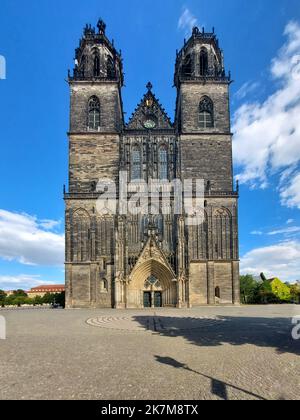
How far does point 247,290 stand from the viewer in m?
49.0

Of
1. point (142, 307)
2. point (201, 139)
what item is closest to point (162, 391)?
point (142, 307)

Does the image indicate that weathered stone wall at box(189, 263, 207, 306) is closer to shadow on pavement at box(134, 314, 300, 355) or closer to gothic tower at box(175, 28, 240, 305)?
gothic tower at box(175, 28, 240, 305)

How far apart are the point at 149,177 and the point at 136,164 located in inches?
75.7

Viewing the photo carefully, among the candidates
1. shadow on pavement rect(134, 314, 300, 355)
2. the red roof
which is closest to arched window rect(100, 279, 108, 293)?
shadow on pavement rect(134, 314, 300, 355)

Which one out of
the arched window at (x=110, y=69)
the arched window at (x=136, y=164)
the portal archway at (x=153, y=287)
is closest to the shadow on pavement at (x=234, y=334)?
the portal archway at (x=153, y=287)

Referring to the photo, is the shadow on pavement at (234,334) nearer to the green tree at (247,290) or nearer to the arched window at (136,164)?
the arched window at (136,164)

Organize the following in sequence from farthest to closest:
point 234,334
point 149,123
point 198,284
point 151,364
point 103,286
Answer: point 149,123 < point 103,286 < point 198,284 < point 234,334 < point 151,364

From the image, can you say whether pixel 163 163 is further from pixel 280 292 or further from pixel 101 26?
pixel 280 292

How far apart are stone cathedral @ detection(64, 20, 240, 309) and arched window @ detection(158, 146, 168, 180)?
3.8 inches

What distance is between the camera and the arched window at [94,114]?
119 feet

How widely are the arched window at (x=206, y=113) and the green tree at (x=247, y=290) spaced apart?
884 inches

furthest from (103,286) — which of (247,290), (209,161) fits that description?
(247,290)
